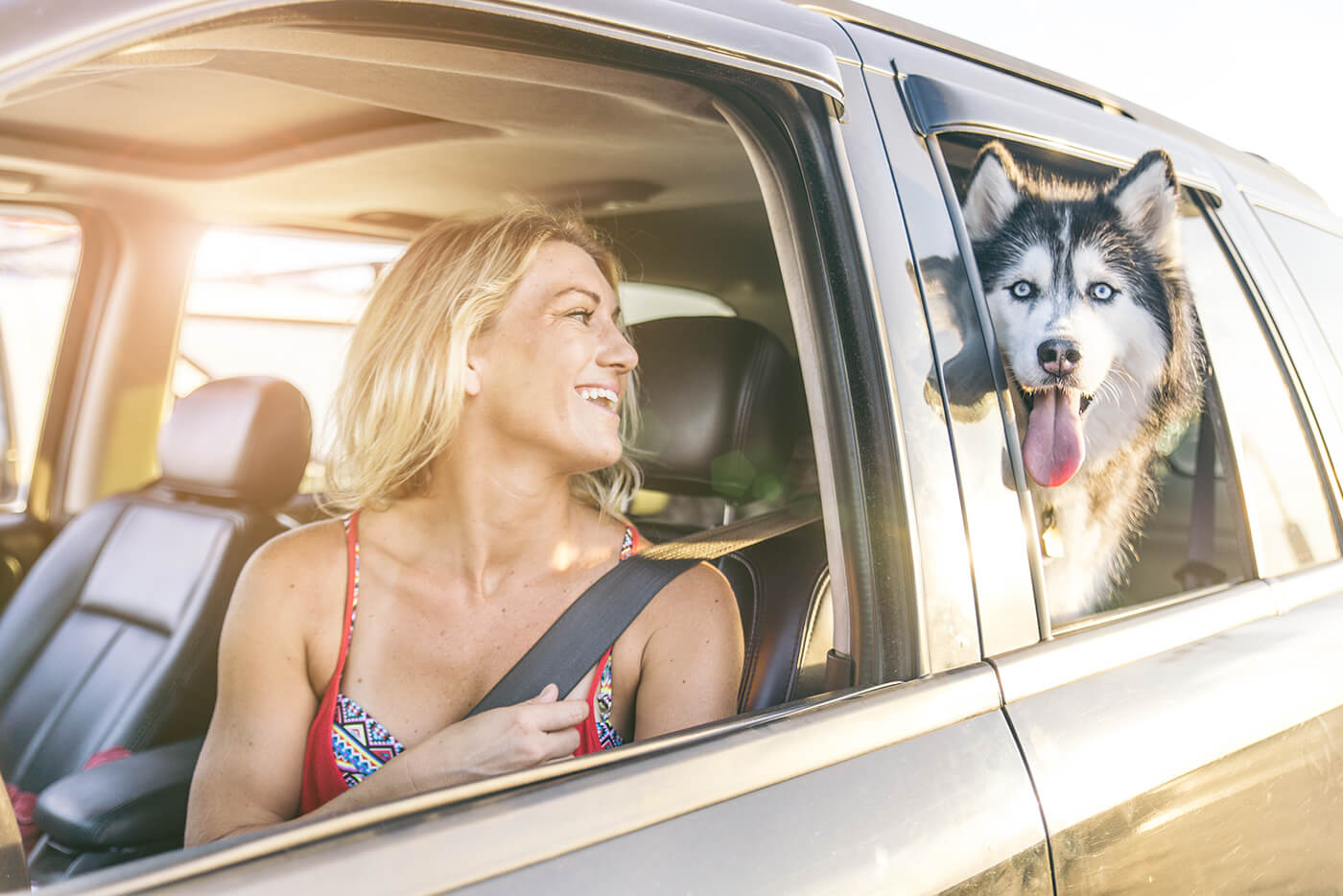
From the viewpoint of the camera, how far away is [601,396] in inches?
74.9

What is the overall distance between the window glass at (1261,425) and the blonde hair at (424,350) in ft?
3.92

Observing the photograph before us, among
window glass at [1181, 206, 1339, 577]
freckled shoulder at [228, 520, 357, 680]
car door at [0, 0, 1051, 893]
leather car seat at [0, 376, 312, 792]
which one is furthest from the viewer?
leather car seat at [0, 376, 312, 792]

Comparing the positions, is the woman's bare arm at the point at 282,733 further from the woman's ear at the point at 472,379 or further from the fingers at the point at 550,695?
the woman's ear at the point at 472,379

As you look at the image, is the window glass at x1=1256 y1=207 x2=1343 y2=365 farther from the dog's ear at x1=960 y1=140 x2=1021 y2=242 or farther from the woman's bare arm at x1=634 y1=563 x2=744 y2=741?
the woman's bare arm at x1=634 y1=563 x2=744 y2=741

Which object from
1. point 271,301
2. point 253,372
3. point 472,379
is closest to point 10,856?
point 472,379

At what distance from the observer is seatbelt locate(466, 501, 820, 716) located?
162 cm

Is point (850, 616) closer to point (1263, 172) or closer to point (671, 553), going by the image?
point (671, 553)

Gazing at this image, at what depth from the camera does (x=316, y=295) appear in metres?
3.41

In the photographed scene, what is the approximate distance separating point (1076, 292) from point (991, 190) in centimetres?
32

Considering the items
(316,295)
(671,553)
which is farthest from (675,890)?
(316,295)

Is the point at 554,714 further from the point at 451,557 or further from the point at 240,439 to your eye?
the point at 240,439

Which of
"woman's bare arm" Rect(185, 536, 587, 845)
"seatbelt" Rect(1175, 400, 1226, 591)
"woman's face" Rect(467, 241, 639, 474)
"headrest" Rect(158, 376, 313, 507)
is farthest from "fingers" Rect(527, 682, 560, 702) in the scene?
"headrest" Rect(158, 376, 313, 507)

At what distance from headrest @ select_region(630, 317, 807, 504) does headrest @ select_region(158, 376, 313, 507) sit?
44.6 inches

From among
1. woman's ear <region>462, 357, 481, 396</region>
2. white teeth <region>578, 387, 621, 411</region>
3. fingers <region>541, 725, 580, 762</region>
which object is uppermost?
woman's ear <region>462, 357, 481, 396</region>
